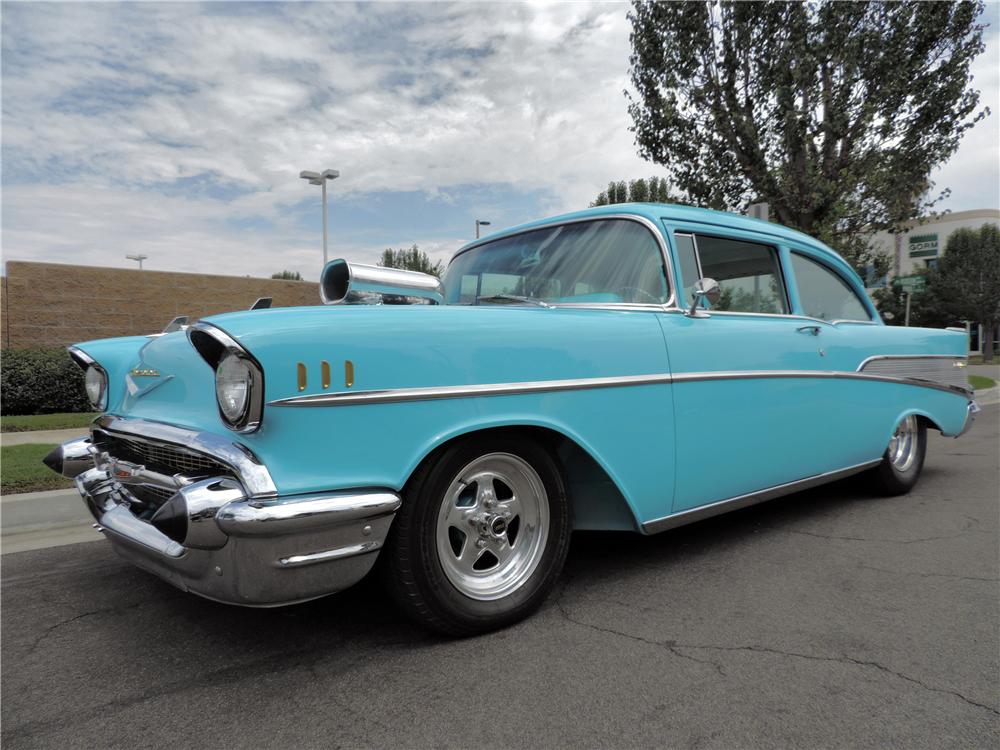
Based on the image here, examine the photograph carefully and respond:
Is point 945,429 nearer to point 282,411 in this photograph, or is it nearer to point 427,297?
point 427,297

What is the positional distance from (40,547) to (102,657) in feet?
6.30

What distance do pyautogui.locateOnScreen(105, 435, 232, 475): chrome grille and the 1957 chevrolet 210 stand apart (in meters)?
0.01

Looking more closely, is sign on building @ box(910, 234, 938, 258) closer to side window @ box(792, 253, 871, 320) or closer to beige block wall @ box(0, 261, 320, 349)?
beige block wall @ box(0, 261, 320, 349)

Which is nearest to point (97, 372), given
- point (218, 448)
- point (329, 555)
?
point (218, 448)

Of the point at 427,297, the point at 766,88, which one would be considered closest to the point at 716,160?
the point at 766,88

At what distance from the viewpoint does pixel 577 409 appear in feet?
8.42

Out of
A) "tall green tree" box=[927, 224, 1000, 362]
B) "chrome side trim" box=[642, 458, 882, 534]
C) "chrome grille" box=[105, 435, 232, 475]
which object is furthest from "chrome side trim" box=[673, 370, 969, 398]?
"tall green tree" box=[927, 224, 1000, 362]

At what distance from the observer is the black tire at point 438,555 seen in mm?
2170

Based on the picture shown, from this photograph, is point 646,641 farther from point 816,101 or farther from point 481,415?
point 816,101

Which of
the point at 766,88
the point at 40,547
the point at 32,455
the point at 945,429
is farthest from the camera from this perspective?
the point at 766,88

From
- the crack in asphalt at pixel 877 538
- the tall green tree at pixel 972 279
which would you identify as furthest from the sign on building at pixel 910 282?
the tall green tree at pixel 972 279

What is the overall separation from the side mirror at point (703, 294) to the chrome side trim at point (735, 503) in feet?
2.81

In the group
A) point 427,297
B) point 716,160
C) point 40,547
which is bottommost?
point 40,547

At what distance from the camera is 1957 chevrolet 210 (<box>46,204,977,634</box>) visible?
1.97m
